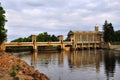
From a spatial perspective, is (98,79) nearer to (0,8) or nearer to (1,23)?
(1,23)

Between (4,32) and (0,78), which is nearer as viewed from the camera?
(0,78)

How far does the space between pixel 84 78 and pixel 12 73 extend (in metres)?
17.9

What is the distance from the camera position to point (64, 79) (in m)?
51.1

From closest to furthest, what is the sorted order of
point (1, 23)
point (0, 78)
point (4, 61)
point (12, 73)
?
point (0, 78)
point (12, 73)
point (4, 61)
point (1, 23)

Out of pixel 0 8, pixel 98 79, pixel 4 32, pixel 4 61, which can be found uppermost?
pixel 0 8

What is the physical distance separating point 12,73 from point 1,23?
42.0 m

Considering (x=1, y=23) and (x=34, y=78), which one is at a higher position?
(x=1, y=23)

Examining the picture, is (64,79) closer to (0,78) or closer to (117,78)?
(117,78)

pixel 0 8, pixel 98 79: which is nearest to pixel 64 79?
pixel 98 79

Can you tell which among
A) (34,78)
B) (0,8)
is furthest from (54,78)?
(0,8)

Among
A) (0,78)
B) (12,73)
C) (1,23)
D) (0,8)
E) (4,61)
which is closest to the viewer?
(0,78)

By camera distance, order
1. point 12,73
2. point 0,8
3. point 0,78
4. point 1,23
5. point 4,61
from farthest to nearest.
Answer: point 0,8
point 1,23
point 4,61
point 12,73
point 0,78

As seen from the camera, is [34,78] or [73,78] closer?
[34,78]

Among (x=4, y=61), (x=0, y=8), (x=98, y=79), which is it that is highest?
(x=0, y=8)
